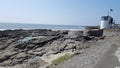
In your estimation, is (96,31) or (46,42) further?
(96,31)

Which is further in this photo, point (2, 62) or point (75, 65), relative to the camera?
point (2, 62)

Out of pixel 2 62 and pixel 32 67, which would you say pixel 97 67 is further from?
pixel 2 62

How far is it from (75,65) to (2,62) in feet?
30.6

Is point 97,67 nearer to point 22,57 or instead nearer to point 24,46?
point 22,57

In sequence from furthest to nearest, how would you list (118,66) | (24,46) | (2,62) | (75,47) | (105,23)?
(105,23) → (24,46) → (75,47) → (2,62) → (118,66)

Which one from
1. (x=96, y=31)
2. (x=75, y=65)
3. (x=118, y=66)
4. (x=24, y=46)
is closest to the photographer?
(x=118, y=66)

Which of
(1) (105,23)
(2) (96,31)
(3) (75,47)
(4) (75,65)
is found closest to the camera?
(4) (75,65)

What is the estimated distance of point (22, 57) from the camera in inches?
886

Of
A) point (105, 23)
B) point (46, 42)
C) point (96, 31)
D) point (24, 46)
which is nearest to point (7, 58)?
point (24, 46)

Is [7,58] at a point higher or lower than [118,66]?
lower

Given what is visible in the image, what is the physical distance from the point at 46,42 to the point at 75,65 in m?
16.7

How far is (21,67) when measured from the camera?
18.7m

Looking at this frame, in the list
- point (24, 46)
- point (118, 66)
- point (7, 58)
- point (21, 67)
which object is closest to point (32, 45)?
point (24, 46)

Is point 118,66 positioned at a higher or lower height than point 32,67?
higher
